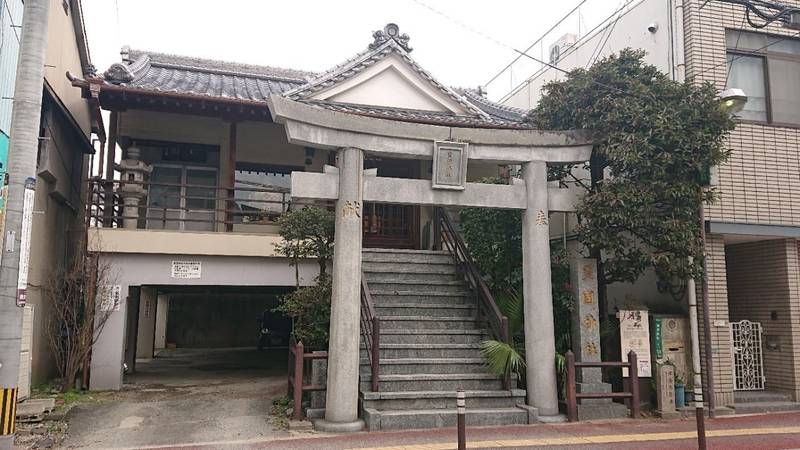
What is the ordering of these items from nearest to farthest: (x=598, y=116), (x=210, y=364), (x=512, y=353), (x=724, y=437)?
(x=724, y=437)
(x=512, y=353)
(x=598, y=116)
(x=210, y=364)

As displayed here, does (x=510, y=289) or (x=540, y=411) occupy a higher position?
(x=510, y=289)

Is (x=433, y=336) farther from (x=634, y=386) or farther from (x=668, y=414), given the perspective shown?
(x=668, y=414)

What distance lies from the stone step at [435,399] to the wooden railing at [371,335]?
0.74 feet

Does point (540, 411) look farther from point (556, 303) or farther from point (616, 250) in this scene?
point (616, 250)

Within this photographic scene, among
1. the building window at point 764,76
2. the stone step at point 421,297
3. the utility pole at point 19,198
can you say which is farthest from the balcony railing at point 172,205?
the building window at point 764,76

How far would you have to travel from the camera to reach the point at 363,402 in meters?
8.97

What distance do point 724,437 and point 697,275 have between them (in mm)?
2682

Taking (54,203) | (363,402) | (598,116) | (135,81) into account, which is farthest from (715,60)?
Result: (54,203)

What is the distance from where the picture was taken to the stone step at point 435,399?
9008mm

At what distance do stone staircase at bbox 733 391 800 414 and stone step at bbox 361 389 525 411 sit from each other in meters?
4.58

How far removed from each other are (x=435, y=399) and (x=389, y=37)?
31.2 feet

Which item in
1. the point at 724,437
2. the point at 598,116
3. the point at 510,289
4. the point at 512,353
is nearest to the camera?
the point at 724,437

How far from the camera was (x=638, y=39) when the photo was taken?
13688 millimetres

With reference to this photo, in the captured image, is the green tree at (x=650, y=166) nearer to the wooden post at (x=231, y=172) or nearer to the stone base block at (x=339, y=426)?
the stone base block at (x=339, y=426)
